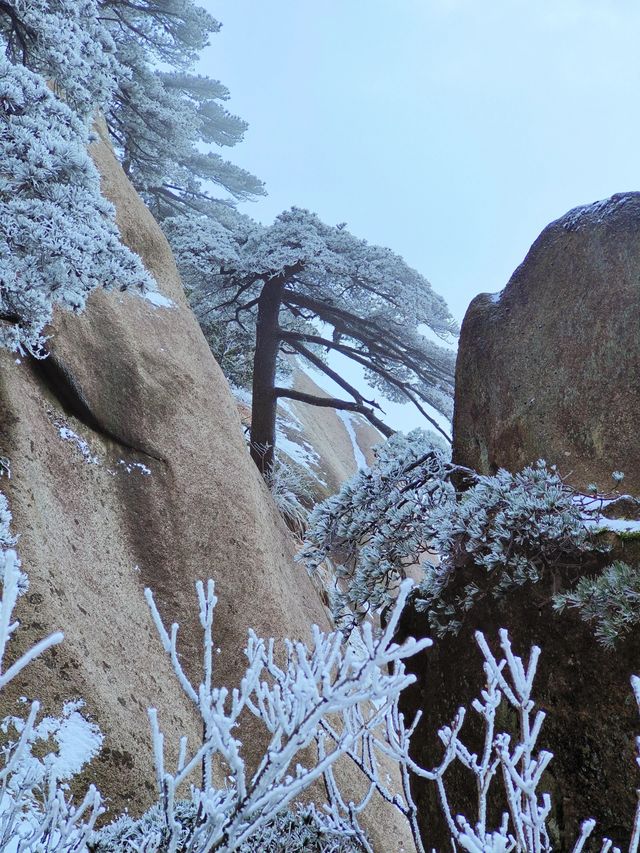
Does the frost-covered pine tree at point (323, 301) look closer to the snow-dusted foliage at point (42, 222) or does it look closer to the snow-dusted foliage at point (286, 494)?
the snow-dusted foliage at point (286, 494)

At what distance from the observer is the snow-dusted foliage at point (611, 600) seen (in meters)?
3.05

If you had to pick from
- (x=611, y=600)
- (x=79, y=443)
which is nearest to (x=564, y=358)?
(x=611, y=600)

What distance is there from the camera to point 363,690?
1.77 m

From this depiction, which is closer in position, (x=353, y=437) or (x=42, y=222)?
(x=42, y=222)

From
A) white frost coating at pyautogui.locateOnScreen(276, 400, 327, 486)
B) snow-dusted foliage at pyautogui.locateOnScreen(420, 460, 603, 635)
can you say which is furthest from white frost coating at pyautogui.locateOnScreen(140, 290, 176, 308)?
white frost coating at pyautogui.locateOnScreen(276, 400, 327, 486)

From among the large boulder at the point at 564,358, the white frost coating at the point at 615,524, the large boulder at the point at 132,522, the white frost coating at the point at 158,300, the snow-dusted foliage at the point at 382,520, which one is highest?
the large boulder at the point at 564,358

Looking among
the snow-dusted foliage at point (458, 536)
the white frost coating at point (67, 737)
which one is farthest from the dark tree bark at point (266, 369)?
the white frost coating at point (67, 737)

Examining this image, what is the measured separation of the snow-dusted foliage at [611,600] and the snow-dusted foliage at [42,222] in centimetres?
357

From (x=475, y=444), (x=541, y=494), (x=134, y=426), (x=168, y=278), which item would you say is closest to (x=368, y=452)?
(x=168, y=278)

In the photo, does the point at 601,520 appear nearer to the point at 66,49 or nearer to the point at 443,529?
the point at 443,529

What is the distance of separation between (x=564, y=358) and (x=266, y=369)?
6.11m

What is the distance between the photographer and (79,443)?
6.72 meters

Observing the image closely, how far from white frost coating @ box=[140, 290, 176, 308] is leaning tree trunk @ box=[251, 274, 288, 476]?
178 cm

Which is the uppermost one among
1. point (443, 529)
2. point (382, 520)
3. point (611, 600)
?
point (611, 600)
